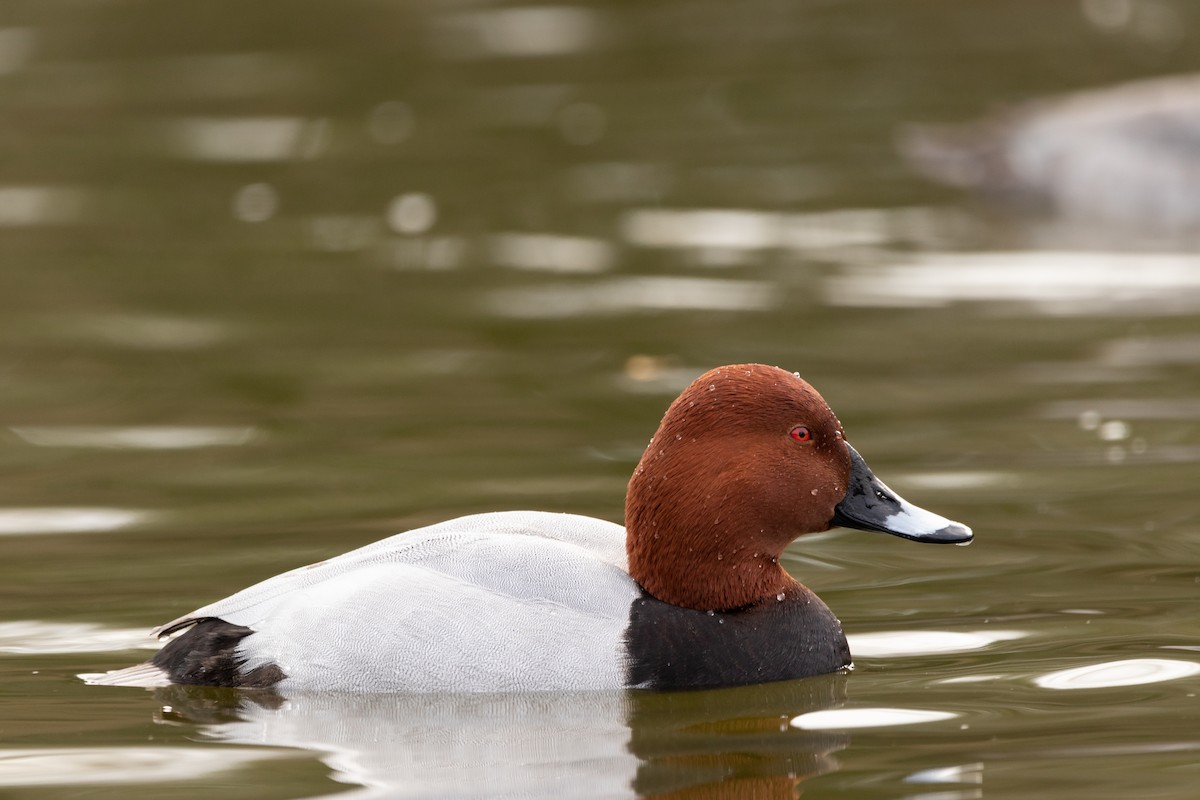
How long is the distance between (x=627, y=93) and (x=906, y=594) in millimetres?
10120

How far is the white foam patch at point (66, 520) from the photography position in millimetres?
6816

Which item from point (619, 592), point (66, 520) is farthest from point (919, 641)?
point (66, 520)

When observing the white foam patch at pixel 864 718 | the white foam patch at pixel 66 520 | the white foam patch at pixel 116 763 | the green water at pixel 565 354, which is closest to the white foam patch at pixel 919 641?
the green water at pixel 565 354

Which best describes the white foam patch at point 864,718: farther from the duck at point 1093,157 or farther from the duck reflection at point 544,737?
the duck at point 1093,157

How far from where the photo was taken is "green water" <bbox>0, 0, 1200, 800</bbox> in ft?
16.2

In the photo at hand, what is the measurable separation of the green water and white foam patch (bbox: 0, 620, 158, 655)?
20 millimetres

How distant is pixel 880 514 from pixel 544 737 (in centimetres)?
118

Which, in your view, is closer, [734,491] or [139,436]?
[734,491]

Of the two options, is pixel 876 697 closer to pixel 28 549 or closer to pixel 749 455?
pixel 749 455

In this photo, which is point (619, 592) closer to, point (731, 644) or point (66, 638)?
point (731, 644)

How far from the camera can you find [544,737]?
A: 192 inches

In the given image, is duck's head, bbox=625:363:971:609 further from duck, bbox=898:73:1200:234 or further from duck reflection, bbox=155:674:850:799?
duck, bbox=898:73:1200:234

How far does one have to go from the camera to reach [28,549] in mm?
6605

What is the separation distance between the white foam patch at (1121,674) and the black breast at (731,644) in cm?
55
